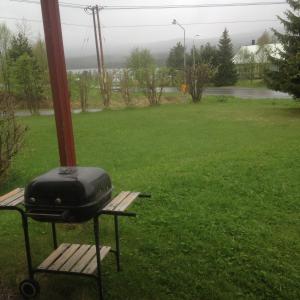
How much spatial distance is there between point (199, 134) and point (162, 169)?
171 inches

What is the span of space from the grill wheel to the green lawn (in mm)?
93

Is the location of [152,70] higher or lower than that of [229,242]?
higher

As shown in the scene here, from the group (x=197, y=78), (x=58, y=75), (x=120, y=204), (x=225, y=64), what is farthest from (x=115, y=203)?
(x=225, y=64)

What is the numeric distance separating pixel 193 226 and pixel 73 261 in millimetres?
1619

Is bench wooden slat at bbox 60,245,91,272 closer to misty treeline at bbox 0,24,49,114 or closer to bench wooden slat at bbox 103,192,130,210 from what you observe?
bench wooden slat at bbox 103,192,130,210

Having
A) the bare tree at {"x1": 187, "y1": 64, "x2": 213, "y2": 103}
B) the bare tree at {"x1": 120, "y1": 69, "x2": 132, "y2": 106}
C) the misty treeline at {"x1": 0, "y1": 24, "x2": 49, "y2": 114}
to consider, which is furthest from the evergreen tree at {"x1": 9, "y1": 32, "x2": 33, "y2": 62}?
the bare tree at {"x1": 187, "y1": 64, "x2": 213, "y2": 103}

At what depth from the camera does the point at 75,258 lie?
3.16m

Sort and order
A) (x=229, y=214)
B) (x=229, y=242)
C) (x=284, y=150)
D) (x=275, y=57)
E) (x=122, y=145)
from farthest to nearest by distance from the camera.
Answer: (x=275, y=57) < (x=122, y=145) < (x=284, y=150) < (x=229, y=214) < (x=229, y=242)

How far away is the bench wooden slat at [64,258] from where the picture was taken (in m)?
3.01

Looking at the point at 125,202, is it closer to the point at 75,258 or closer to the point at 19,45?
the point at 75,258

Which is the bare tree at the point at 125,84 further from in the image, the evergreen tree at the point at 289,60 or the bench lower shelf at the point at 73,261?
the bench lower shelf at the point at 73,261

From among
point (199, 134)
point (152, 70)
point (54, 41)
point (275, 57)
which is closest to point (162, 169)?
point (54, 41)

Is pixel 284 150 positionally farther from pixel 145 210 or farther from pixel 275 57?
pixel 275 57

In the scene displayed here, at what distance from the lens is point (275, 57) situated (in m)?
15.3
